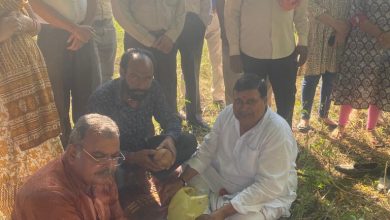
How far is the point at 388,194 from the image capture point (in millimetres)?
3514

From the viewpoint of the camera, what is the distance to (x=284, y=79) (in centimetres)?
A: 384

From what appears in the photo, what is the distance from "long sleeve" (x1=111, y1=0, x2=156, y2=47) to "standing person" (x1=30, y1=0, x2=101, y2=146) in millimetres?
209

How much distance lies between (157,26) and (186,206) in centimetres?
183

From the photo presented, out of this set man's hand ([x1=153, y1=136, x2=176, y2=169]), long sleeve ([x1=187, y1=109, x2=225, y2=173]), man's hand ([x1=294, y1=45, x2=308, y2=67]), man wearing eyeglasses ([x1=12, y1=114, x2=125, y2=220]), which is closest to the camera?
man wearing eyeglasses ([x1=12, y1=114, x2=125, y2=220])

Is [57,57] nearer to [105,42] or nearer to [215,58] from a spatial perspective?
[105,42]

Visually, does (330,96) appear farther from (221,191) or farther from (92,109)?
(92,109)

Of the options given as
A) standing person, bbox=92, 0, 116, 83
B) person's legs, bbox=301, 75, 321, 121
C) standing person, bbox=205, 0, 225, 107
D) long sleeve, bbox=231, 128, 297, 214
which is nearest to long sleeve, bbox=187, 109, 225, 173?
long sleeve, bbox=231, 128, 297, 214

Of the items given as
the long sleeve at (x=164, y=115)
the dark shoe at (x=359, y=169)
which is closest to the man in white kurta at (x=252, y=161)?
the long sleeve at (x=164, y=115)

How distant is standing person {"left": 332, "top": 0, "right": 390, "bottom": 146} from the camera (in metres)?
3.86

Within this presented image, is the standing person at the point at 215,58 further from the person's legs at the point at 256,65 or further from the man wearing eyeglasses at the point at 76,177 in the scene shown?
the man wearing eyeglasses at the point at 76,177

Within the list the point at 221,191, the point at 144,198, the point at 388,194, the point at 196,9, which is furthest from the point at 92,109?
the point at 388,194

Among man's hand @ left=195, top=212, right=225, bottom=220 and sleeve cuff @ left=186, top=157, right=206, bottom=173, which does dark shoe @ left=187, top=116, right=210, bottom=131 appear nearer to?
sleeve cuff @ left=186, top=157, right=206, bottom=173

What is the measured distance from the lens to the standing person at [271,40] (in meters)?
3.66

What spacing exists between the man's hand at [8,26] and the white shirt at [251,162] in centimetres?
153
